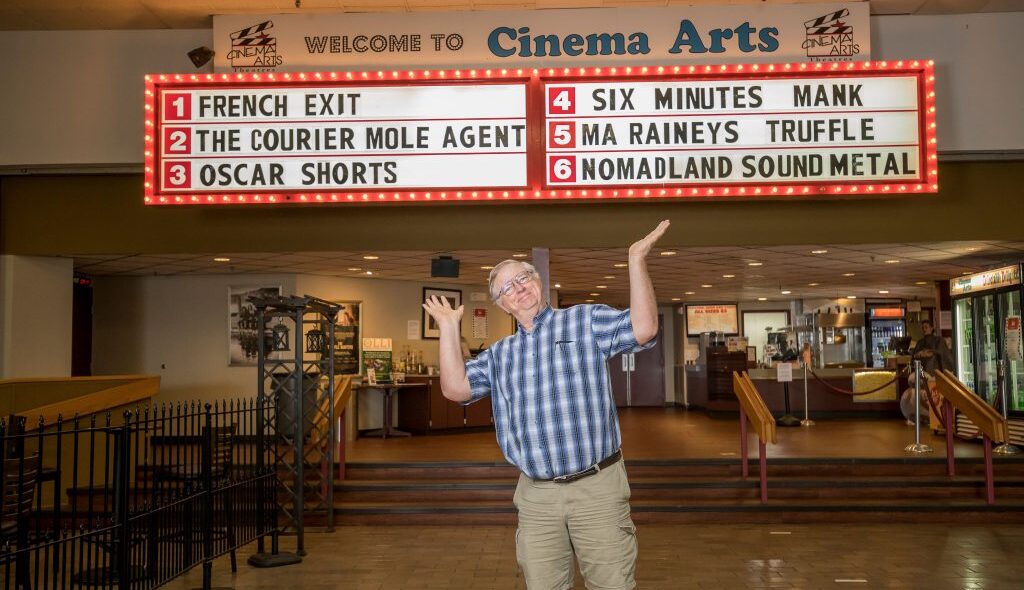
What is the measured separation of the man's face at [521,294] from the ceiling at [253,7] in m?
6.46

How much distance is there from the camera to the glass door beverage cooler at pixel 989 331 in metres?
10.4

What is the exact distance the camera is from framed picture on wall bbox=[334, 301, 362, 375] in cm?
1264

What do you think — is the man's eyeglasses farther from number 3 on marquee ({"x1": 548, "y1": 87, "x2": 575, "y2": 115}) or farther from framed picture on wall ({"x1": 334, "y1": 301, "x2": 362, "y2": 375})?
framed picture on wall ({"x1": 334, "y1": 301, "x2": 362, "y2": 375})

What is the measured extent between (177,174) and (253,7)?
193 centimetres

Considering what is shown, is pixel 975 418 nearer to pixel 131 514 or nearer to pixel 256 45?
pixel 131 514

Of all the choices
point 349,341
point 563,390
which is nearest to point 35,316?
point 349,341

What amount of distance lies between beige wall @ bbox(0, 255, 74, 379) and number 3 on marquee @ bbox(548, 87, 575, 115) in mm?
5749

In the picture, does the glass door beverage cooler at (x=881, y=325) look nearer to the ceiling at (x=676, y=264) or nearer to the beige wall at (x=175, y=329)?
the ceiling at (x=676, y=264)

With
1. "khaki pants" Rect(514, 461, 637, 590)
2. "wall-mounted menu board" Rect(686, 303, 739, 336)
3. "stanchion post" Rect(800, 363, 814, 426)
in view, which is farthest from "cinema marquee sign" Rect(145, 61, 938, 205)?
"wall-mounted menu board" Rect(686, 303, 739, 336)

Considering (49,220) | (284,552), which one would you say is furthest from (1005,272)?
(49,220)

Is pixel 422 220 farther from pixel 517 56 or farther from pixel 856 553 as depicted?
pixel 856 553

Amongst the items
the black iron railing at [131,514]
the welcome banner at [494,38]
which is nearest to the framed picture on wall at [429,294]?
the welcome banner at [494,38]

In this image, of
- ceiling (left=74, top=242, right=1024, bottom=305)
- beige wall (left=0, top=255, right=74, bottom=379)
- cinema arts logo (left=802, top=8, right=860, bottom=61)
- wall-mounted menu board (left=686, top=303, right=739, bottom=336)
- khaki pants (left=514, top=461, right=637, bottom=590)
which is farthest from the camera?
wall-mounted menu board (left=686, top=303, right=739, bottom=336)

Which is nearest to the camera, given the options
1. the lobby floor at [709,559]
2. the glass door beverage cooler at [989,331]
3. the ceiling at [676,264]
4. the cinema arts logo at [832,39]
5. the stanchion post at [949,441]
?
the lobby floor at [709,559]
